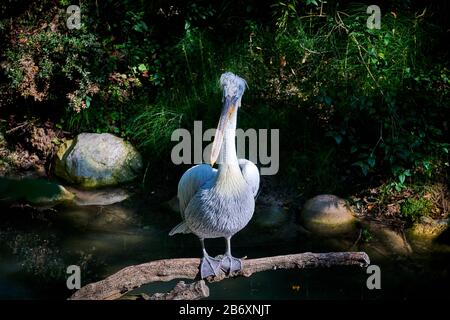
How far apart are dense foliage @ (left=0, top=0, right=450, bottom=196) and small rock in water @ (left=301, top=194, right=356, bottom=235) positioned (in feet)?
1.40

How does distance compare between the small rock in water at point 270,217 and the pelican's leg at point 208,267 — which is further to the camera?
the small rock in water at point 270,217

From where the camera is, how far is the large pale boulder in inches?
249

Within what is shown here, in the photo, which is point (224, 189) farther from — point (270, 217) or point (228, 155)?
point (270, 217)

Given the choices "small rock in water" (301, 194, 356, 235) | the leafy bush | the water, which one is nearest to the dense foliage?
the leafy bush

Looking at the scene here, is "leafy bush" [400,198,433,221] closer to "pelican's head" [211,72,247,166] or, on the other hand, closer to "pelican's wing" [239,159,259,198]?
"pelican's wing" [239,159,259,198]

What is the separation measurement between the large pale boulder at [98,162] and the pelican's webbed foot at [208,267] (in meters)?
3.08

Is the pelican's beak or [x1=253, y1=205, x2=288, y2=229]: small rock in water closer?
the pelican's beak

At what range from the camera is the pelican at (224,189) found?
133 inches

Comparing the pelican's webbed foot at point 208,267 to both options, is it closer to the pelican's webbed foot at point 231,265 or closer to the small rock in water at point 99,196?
the pelican's webbed foot at point 231,265

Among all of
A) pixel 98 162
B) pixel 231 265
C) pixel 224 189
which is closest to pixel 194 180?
pixel 224 189

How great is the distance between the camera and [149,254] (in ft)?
16.8

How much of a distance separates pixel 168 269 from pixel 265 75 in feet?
11.9

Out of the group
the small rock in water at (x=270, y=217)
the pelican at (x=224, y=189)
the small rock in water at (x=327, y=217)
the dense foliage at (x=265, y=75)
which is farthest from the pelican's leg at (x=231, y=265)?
the dense foliage at (x=265, y=75)

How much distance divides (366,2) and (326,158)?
2.17m
